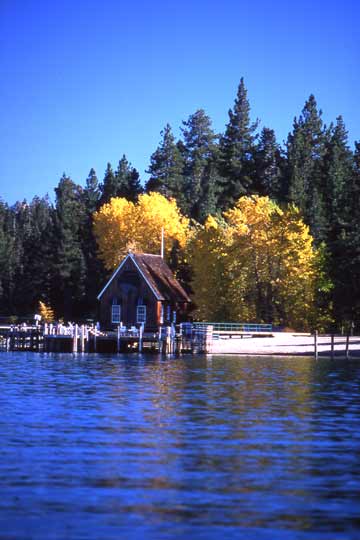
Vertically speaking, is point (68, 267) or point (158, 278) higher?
point (68, 267)

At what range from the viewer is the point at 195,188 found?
134 m

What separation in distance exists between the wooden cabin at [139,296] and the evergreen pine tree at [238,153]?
43222 millimetres

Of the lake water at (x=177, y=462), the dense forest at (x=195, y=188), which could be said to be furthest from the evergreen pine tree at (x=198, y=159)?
the lake water at (x=177, y=462)

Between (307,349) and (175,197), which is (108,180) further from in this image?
(307,349)

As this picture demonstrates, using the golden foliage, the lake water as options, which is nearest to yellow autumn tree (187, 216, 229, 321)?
the golden foliage

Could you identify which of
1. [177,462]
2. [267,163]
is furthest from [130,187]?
[177,462]

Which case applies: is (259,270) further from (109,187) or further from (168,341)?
(109,187)

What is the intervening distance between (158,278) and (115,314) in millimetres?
4941

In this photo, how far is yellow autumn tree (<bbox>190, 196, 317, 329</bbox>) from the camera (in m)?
80.0

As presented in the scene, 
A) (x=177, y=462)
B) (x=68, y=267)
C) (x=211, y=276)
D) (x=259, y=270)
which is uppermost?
(x=68, y=267)

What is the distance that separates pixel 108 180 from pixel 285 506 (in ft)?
380

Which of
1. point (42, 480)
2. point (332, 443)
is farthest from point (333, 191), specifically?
point (42, 480)

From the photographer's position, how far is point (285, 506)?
1631 centimetres

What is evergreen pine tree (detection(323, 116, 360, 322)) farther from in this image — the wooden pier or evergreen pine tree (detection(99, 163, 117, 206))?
evergreen pine tree (detection(99, 163, 117, 206))
